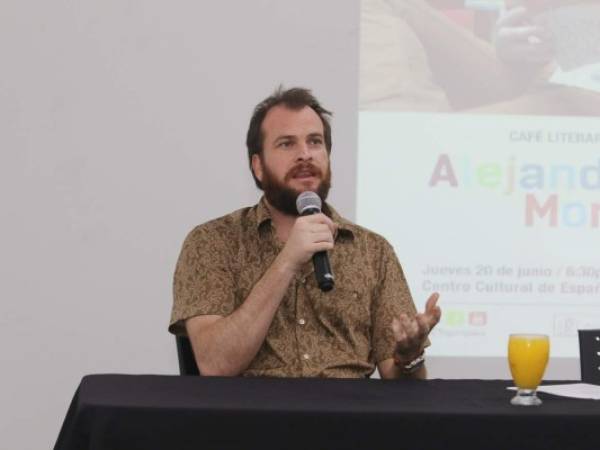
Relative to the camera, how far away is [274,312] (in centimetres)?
218

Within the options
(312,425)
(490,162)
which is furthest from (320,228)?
(490,162)

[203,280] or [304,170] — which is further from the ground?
[304,170]

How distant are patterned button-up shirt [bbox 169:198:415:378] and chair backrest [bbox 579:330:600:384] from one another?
42 cm

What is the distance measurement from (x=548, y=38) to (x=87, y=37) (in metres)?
1.53

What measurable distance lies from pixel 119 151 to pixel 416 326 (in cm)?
184

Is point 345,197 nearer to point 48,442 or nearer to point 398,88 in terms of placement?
point 398,88

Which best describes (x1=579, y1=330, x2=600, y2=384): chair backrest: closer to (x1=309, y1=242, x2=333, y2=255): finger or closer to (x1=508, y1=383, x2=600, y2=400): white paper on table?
(x1=508, y1=383, x2=600, y2=400): white paper on table

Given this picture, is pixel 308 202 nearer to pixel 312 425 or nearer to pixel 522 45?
pixel 312 425

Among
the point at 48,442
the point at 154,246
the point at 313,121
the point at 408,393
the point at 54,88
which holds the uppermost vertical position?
the point at 54,88

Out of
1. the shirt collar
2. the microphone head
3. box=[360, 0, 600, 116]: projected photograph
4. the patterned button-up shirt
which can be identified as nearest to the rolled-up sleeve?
the patterned button-up shirt

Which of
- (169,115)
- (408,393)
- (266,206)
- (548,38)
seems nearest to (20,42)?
(169,115)

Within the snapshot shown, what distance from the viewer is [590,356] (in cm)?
210

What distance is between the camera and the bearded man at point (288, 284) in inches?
84.7

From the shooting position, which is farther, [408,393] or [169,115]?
[169,115]
